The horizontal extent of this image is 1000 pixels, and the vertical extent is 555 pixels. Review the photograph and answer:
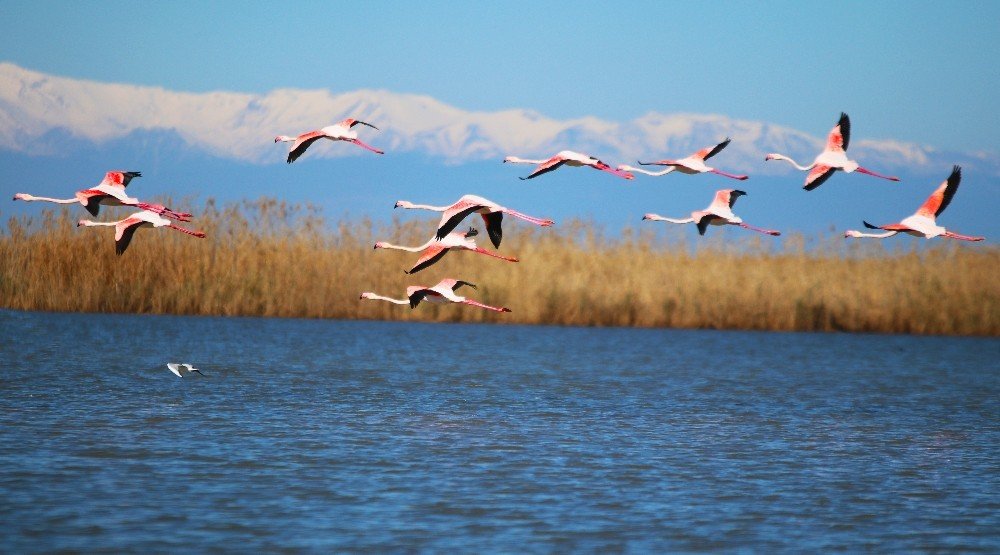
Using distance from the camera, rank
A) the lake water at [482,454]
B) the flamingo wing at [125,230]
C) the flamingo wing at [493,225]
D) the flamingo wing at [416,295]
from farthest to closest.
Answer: the flamingo wing at [125,230] → the flamingo wing at [416,295] → the flamingo wing at [493,225] → the lake water at [482,454]

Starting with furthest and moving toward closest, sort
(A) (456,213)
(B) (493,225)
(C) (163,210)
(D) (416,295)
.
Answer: (D) (416,295) < (C) (163,210) < (B) (493,225) < (A) (456,213)

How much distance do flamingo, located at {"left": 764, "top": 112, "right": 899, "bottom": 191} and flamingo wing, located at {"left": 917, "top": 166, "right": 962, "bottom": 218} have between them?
510 mm

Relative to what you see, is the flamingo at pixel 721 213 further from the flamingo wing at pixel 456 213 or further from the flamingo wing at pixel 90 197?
the flamingo wing at pixel 90 197

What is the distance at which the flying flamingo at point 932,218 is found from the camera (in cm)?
1269

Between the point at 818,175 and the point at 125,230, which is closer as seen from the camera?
the point at 818,175

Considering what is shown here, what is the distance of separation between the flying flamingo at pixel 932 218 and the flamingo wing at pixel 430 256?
3.78 m

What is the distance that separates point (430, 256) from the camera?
12000 mm

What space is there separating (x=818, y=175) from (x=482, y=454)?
3762mm

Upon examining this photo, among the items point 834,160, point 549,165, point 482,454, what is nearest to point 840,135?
point 834,160

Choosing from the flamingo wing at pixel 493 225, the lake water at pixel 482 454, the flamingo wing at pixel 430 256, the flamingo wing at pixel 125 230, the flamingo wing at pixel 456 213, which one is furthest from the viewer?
the flamingo wing at pixel 125 230

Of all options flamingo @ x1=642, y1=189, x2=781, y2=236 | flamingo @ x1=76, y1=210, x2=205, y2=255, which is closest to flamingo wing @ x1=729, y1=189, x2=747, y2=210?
flamingo @ x1=642, y1=189, x2=781, y2=236

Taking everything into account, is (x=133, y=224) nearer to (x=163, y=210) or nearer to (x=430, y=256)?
(x=163, y=210)

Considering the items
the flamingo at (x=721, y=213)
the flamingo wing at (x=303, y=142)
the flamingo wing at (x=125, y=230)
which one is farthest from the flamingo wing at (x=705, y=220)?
the flamingo wing at (x=125, y=230)

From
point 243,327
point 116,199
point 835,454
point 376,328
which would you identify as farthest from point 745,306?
point 116,199
